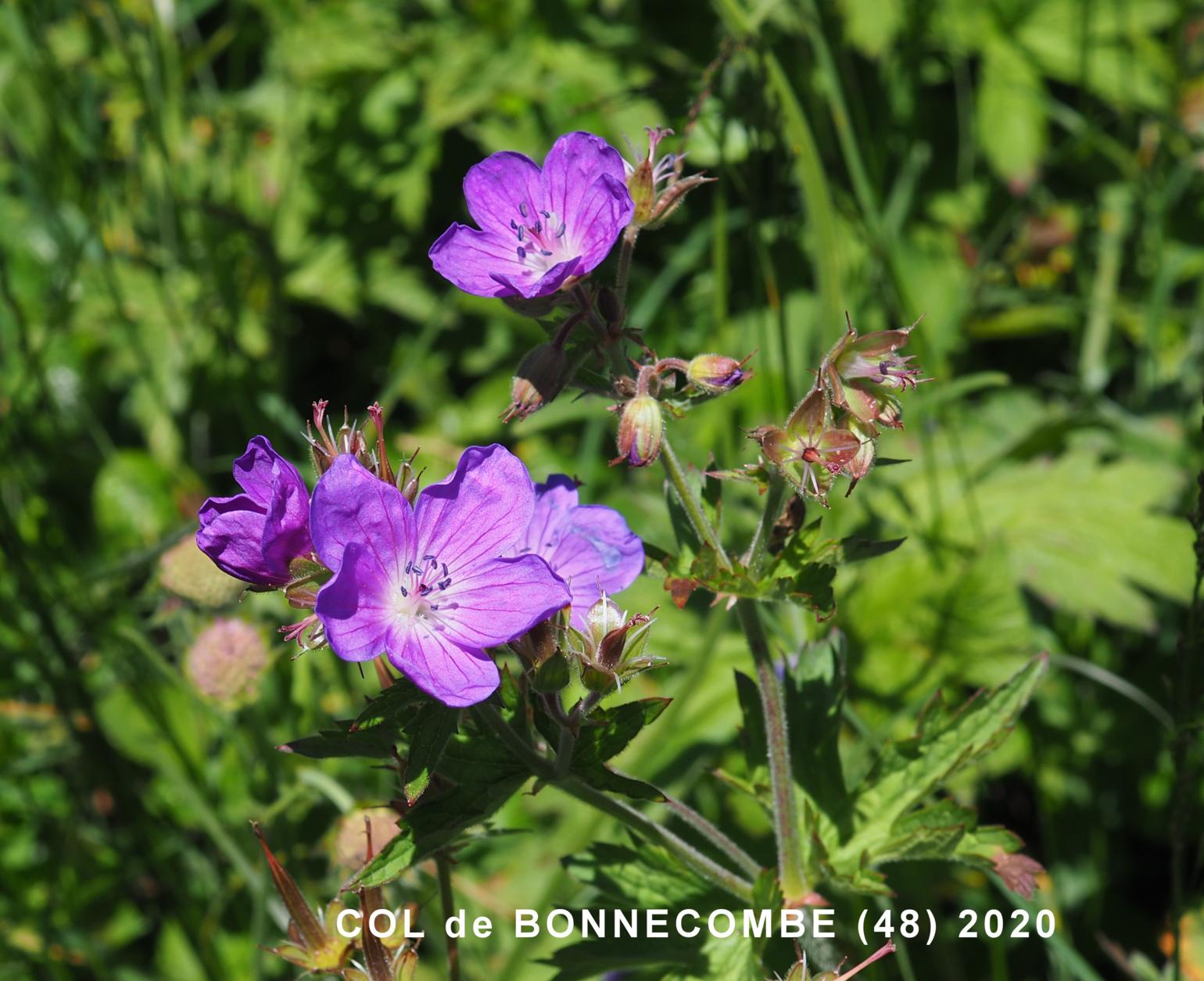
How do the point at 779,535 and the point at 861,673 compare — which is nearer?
the point at 779,535

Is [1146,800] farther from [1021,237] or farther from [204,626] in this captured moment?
[204,626]

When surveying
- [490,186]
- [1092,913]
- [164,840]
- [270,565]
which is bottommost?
[1092,913]

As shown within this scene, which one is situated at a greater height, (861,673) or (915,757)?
(915,757)

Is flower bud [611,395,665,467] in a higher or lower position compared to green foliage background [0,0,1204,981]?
higher

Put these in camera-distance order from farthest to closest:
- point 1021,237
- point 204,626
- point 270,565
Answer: point 1021,237 → point 204,626 → point 270,565

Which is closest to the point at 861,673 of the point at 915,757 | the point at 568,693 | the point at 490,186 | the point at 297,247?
the point at 568,693

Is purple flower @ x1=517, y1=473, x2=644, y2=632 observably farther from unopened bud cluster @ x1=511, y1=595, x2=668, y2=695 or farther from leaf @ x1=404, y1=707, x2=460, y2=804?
leaf @ x1=404, y1=707, x2=460, y2=804

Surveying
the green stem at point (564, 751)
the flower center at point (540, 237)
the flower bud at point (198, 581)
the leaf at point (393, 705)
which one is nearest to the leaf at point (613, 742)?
A: the green stem at point (564, 751)

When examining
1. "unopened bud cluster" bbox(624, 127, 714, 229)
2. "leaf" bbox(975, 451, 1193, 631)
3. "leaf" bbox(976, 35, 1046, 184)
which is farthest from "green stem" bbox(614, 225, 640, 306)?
"leaf" bbox(976, 35, 1046, 184)
